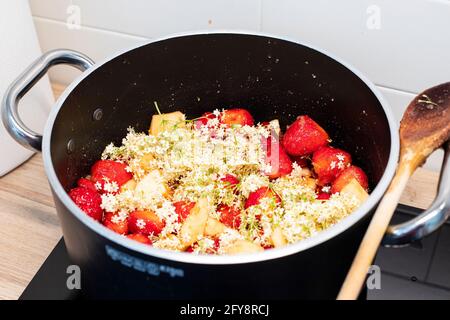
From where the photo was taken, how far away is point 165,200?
89 cm

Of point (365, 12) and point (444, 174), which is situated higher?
point (365, 12)

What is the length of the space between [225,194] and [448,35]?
0.46m

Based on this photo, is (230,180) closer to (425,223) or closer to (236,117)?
(236,117)

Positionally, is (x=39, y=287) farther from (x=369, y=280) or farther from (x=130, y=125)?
(x=369, y=280)

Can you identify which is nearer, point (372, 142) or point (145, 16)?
point (372, 142)

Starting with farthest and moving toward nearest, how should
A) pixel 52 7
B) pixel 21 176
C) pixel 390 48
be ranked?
pixel 52 7
pixel 21 176
pixel 390 48

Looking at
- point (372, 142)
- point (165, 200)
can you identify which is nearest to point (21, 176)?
point (165, 200)

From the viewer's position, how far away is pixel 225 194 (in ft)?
2.97

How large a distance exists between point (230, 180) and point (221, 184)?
2cm

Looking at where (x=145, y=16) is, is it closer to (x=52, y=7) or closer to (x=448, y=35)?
(x=52, y=7)

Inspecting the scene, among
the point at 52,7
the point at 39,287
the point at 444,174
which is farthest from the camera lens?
the point at 52,7

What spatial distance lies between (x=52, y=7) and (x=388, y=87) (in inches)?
29.0

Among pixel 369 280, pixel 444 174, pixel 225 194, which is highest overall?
pixel 444 174

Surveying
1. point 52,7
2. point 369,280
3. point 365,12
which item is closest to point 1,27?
point 52,7
